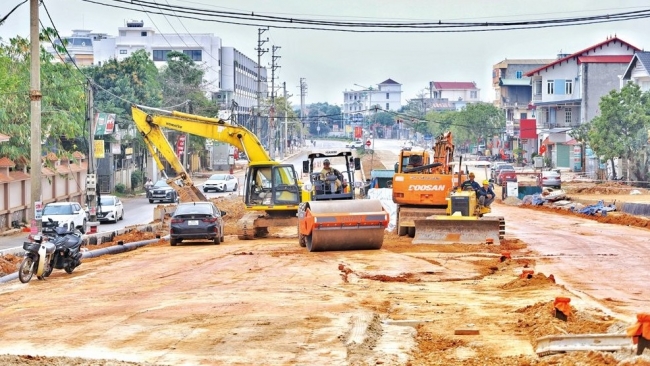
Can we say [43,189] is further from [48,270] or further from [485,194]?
[48,270]

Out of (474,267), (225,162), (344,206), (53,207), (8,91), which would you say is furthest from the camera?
(225,162)

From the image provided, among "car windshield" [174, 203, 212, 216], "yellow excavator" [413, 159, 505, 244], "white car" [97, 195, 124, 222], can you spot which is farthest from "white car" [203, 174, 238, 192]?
"yellow excavator" [413, 159, 505, 244]

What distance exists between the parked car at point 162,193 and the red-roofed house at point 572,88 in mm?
46045

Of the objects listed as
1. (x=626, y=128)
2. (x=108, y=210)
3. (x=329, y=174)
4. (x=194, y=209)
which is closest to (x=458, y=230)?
(x=329, y=174)

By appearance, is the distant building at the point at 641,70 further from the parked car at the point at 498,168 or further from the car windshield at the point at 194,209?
the car windshield at the point at 194,209

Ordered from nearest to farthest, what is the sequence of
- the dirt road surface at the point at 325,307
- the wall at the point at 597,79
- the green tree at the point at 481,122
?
1. the dirt road surface at the point at 325,307
2. the wall at the point at 597,79
3. the green tree at the point at 481,122

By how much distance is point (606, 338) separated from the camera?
37.5 feet

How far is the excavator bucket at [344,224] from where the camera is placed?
29.3 m

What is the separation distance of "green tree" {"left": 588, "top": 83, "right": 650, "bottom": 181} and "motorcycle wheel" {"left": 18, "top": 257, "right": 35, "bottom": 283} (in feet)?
185

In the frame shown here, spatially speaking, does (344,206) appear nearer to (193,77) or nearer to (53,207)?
(53,207)

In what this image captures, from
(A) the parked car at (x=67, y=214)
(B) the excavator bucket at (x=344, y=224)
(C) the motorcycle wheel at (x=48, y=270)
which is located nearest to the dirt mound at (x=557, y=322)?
(C) the motorcycle wheel at (x=48, y=270)

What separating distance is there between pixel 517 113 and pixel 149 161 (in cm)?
5498

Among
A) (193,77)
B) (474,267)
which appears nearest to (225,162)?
(193,77)

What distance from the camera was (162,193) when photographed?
7156cm
